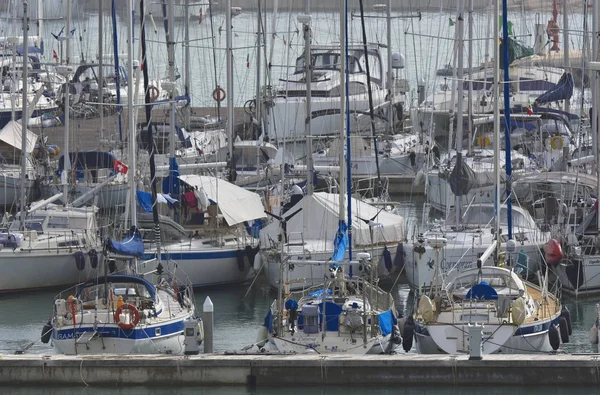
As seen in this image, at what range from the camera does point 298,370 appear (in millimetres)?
27688

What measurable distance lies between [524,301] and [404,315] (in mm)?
5978

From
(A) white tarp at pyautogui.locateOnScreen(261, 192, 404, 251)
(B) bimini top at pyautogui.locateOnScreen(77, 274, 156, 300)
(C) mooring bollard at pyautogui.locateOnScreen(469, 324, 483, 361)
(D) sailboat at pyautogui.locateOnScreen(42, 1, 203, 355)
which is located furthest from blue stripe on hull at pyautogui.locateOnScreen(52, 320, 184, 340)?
(A) white tarp at pyautogui.locateOnScreen(261, 192, 404, 251)

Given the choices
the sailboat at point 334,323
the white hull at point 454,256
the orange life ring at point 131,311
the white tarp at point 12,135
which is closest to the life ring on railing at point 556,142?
the white hull at point 454,256

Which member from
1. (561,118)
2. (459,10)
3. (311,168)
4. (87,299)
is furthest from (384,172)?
(87,299)

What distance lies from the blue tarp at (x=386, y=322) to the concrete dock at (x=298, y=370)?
0.80m

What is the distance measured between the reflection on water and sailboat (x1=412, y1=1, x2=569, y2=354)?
835mm

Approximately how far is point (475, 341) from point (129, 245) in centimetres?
783

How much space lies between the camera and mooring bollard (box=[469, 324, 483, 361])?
2714cm

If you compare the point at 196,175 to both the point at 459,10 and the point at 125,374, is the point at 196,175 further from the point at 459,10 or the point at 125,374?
the point at 125,374

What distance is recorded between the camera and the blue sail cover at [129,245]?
3119 cm

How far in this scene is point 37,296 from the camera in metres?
35.9

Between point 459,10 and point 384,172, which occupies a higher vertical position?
point 459,10

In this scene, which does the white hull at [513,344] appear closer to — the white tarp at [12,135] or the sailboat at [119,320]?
the sailboat at [119,320]

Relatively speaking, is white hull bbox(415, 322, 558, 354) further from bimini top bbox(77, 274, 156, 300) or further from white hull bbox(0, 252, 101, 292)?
white hull bbox(0, 252, 101, 292)
